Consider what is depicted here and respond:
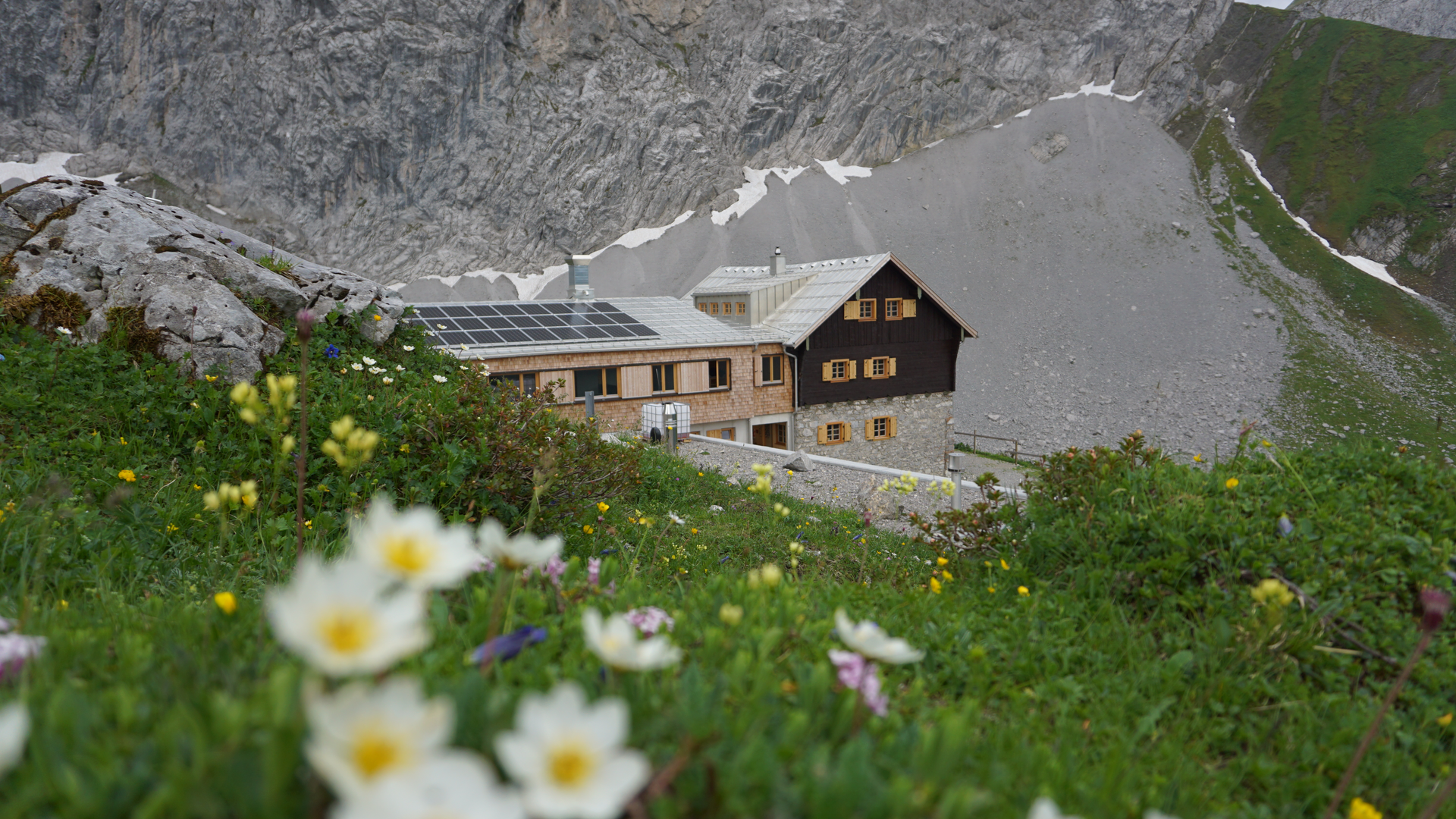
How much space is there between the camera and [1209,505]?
4.18 meters

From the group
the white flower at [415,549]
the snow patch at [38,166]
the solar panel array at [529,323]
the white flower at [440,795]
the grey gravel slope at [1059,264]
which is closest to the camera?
the white flower at [440,795]

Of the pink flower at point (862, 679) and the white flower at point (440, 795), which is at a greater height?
the white flower at point (440, 795)

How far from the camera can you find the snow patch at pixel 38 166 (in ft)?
182

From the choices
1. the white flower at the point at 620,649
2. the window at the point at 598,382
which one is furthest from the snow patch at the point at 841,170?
the white flower at the point at 620,649

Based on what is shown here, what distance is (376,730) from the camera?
94 centimetres

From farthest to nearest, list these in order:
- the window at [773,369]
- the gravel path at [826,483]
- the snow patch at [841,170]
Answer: the snow patch at [841,170]
the window at [773,369]
the gravel path at [826,483]

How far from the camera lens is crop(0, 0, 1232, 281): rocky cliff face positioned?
195 ft

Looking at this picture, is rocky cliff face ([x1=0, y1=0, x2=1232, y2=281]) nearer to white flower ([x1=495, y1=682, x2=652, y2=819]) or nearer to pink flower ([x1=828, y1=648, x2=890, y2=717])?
pink flower ([x1=828, y1=648, x2=890, y2=717])

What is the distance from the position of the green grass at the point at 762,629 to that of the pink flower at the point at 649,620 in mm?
86

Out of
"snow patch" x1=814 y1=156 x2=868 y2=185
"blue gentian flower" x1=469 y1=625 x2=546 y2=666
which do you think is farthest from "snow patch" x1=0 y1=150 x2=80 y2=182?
"blue gentian flower" x1=469 y1=625 x2=546 y2=666

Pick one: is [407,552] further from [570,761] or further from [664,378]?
[664,378]

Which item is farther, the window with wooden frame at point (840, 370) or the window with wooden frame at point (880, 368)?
the window with wooden frame at point (880, 368)

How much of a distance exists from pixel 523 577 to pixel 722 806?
1709mm

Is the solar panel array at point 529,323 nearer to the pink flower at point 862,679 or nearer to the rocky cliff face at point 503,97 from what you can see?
the pink flower at point 862,679
